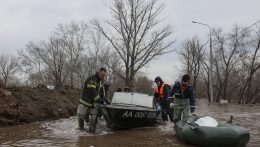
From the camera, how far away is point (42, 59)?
2475 inches

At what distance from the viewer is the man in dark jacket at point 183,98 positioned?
12.5m

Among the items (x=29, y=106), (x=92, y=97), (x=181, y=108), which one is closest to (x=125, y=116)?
(x=92, y=97)

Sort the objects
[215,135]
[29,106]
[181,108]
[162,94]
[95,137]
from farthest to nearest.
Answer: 1. [29,106]
2. [162,94]
3. [181,108]
4. [95,137]
5. [215,135]

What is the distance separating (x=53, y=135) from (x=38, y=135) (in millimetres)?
465

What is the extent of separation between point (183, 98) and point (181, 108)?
342 mm

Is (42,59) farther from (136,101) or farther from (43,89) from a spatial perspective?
(136,101)

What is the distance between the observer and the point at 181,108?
12.7m

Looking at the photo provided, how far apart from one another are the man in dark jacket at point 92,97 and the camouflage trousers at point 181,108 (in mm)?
2359

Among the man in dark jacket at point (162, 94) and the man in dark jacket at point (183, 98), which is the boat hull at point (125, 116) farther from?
the man in dark jacket at point (183, 98)

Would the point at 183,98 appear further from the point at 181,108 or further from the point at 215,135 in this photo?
the point at 215,135

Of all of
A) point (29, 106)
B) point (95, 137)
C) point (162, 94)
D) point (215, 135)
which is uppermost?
point (162, 94)

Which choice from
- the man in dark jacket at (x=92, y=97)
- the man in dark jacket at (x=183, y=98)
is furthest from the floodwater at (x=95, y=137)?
the man in dark jacket at (x=183, y=98)

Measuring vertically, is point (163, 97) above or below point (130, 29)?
below

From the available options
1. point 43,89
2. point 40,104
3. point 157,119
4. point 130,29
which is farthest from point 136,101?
point 130,29
